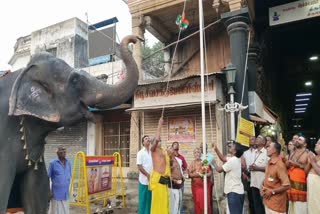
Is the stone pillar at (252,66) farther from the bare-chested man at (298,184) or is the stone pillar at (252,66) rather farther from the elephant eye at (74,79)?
the elephant eye at (74,79)

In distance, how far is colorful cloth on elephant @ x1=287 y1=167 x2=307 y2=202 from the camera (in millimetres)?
5289

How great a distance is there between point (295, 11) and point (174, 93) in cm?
405

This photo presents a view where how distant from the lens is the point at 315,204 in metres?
4.93

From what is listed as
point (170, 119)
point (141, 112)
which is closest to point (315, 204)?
point (170, 119)

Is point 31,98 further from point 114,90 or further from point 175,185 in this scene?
point 175,185

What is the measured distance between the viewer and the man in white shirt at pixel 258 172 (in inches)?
249

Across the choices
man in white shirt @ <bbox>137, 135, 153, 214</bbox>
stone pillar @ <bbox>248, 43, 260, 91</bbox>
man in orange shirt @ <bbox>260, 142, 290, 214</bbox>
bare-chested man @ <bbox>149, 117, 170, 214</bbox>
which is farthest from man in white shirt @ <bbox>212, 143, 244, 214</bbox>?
stone pillar @ <bbox>248, 43, 260, 91</bbox>

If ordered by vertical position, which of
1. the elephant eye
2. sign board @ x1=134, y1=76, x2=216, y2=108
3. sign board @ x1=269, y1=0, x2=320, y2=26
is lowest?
the elephant eye

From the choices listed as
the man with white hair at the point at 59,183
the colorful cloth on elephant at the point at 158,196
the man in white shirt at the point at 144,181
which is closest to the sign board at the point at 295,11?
the man in white shirt at the point at 144,181

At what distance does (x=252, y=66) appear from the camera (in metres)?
9.31

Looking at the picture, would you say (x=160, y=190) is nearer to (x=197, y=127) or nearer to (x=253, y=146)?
(x=253, y=146)

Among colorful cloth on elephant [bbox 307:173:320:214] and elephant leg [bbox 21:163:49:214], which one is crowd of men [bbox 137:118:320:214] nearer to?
colorful cloth on elephant [bbox 307:173:320:214]

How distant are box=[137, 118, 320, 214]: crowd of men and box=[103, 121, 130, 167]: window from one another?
510 centimetres

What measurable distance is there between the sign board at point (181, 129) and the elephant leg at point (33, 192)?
7.64 metres
